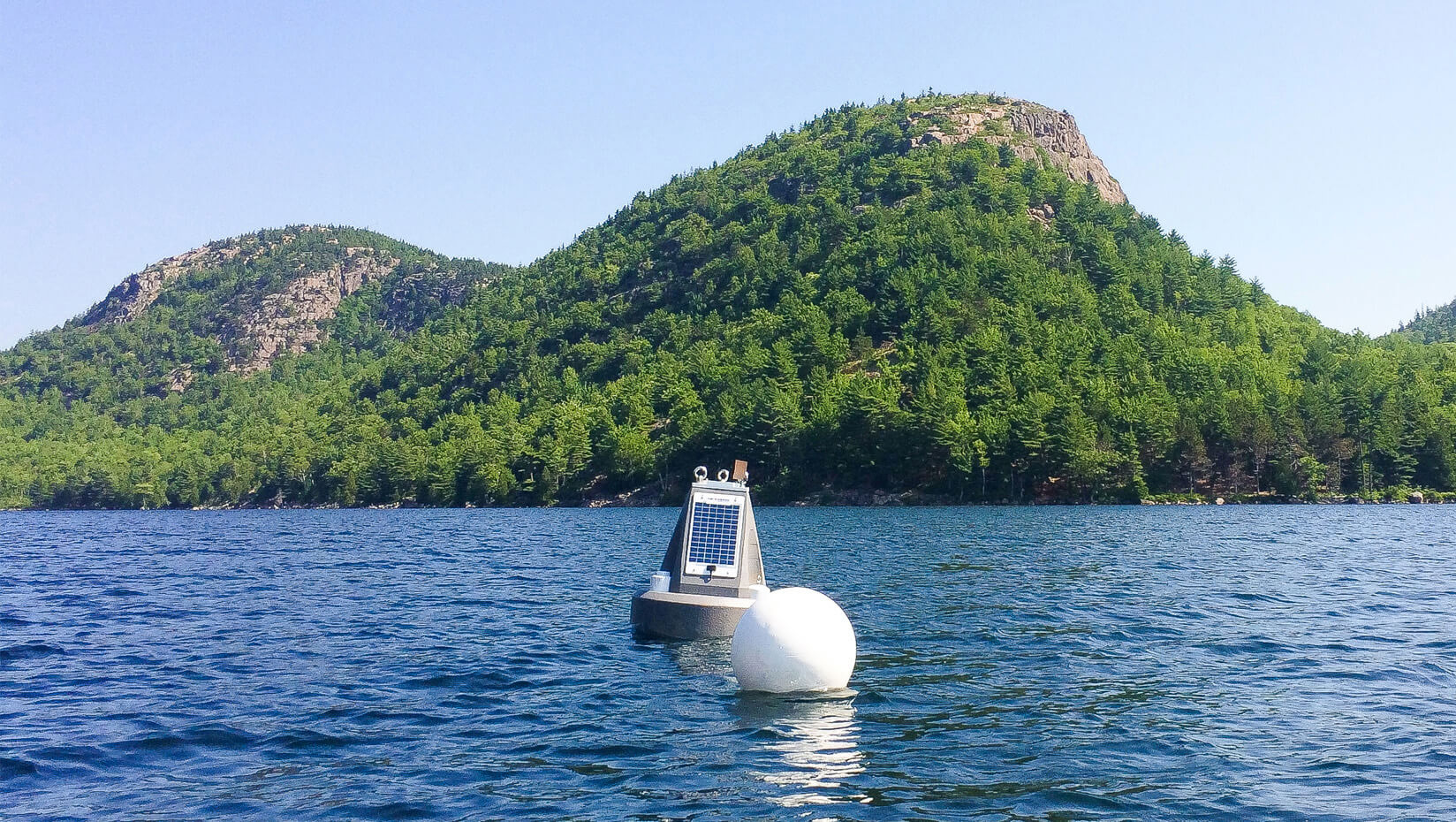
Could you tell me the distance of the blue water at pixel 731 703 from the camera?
631 inches

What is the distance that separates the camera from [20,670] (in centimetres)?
2647

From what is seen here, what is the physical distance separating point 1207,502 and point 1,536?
441 feet

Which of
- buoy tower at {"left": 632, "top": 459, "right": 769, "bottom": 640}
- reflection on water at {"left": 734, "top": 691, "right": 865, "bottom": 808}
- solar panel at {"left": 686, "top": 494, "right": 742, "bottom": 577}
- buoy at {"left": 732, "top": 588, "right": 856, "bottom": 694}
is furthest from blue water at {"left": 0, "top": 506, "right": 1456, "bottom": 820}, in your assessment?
solar panel at {"left": 686, "top": 494, "right": 742, "bottom": 577}

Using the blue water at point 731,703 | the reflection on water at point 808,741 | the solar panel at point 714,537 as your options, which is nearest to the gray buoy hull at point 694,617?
the blue water at point 731,703

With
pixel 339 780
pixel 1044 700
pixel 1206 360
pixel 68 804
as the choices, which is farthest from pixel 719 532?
pixel 1206 360

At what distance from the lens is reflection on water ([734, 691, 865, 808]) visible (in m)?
16.4

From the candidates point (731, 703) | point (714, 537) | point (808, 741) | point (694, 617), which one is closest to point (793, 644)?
point (731, 703)

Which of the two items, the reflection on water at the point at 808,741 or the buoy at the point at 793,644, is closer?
the reflection on water at the point at 808,741

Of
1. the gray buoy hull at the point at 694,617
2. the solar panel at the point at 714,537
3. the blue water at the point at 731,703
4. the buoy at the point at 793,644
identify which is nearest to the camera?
the blue water at the point at 731,703

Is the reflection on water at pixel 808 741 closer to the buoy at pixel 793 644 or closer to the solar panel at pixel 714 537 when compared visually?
the buoy at pixel 793 644

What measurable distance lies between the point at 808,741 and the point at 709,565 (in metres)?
13.0

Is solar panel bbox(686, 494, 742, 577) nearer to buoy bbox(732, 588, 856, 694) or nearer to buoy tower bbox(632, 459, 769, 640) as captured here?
buoy tower bbox(632, 459, 769, 640)

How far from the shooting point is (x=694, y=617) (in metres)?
30.5

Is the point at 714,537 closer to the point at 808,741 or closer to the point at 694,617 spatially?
the point at 694,617
